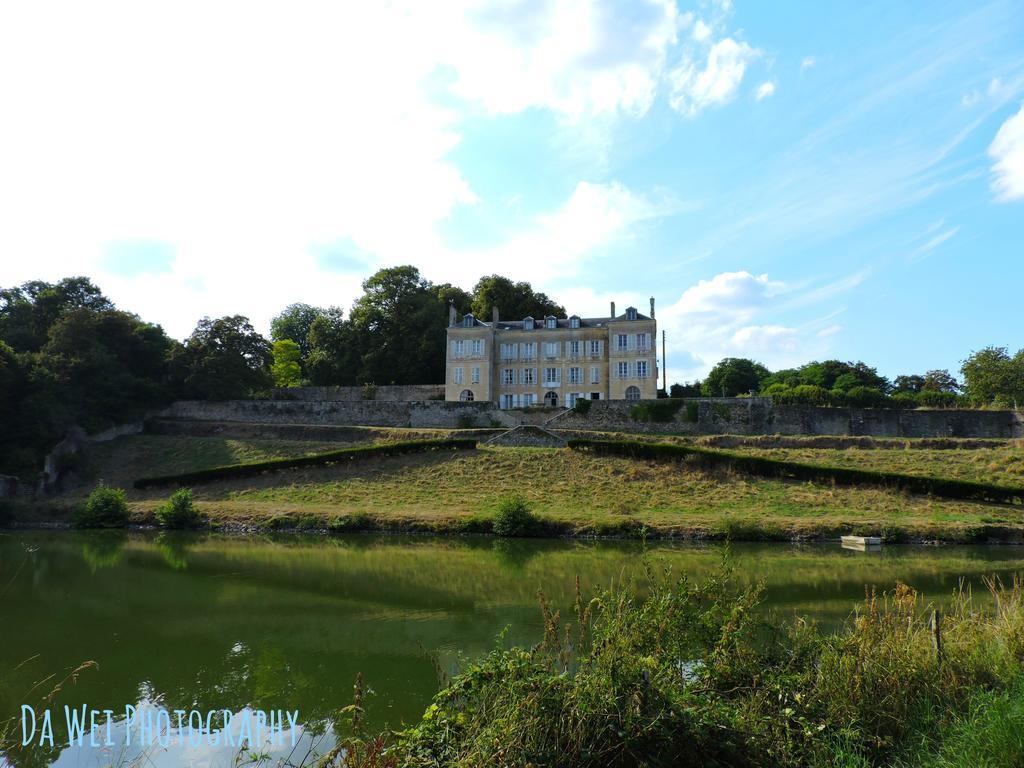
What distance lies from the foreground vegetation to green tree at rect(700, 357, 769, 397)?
56300 mm

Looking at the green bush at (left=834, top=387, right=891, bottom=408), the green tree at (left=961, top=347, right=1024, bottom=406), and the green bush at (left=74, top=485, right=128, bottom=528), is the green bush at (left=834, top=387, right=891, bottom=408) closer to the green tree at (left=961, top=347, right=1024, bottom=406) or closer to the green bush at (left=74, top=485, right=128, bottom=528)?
the green tree at (left=961, top=347, right=1024, bottom=406)

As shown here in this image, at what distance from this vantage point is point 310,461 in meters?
31.3

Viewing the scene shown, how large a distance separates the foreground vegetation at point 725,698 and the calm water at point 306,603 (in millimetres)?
945

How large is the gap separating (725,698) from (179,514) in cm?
2473

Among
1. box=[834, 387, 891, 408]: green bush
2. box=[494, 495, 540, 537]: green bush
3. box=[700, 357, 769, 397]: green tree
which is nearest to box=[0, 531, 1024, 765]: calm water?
box=[494, 495, 540, 537]: green bush

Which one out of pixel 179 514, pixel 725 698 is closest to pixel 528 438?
pixel 179 514

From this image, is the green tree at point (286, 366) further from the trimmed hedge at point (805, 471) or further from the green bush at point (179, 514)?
the trimmed hedge at point (805, 471)

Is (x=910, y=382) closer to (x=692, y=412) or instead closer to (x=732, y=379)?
(x=732, y=379)

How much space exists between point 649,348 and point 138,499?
98.3 ft

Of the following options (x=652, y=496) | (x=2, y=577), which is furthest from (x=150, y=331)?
(x=652, y=496)

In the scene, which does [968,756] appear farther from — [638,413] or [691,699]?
[638,413]

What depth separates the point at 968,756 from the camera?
4.34 metres

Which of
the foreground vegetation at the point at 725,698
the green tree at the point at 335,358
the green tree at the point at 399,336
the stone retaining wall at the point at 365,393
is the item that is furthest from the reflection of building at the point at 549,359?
the foreground vegetation at the point at 725,698

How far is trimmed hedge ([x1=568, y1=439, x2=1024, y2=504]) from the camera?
81.0 feet
